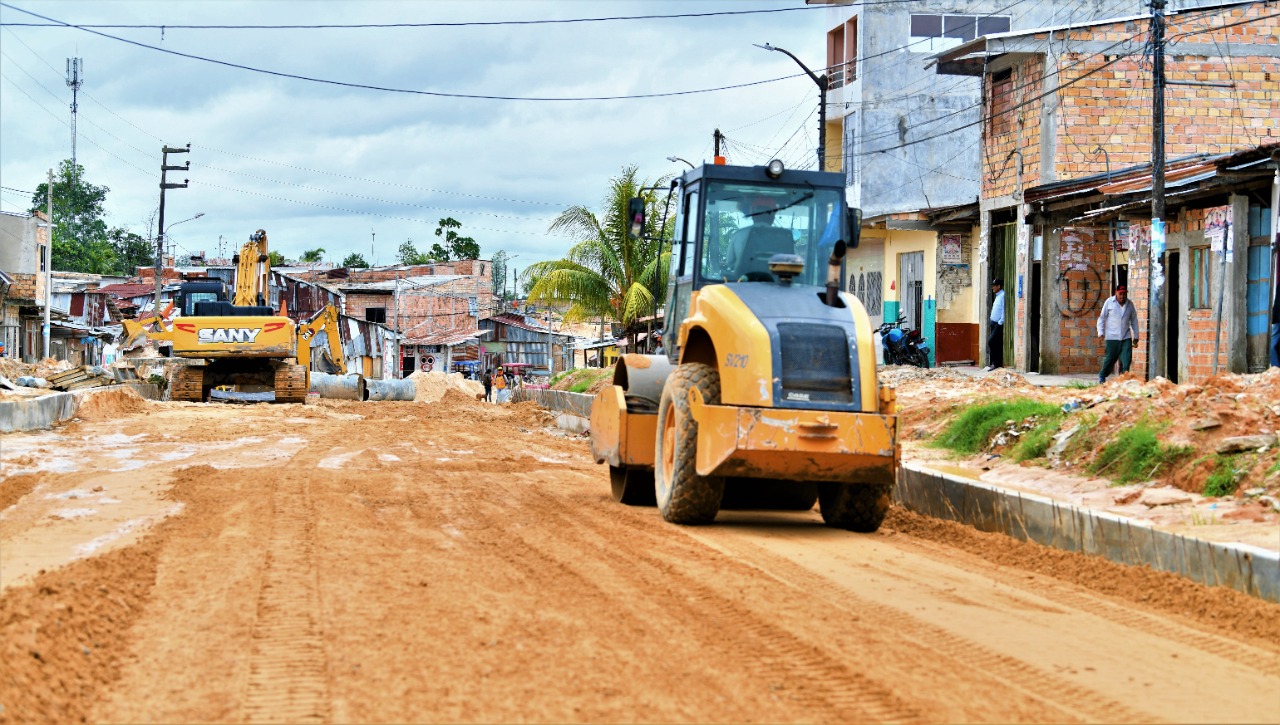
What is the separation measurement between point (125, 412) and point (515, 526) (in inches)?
652

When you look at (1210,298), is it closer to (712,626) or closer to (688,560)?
(688,560)

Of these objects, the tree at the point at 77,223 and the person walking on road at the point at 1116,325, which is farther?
the tree at the point at 77,223

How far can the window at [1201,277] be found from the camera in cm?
2033

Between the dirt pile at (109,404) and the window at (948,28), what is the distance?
24.4m

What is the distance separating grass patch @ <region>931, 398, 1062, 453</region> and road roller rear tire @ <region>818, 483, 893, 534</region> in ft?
16.5

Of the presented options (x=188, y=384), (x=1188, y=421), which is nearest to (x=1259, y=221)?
(x=1188, y=421)

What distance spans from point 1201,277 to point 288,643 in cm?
1825

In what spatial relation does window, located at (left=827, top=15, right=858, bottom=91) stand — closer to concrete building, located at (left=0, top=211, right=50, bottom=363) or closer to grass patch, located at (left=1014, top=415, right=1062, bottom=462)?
grass patch, located at (left=1014, top=415, right=1062, bottom=462)

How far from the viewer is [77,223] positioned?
284 feet

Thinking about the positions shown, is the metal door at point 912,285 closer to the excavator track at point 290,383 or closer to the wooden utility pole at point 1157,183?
the wooden utility pole at point 1157,183

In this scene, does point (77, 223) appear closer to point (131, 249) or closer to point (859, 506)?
point (131, 249)

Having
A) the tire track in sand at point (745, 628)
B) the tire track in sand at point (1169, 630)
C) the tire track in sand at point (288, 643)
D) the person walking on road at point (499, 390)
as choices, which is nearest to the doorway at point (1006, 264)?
the tire track in sand at point (745, 628)

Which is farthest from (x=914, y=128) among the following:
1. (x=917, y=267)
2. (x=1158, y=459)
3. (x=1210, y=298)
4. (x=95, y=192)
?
(x=95, y=192)

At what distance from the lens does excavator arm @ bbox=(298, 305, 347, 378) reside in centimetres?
3328
